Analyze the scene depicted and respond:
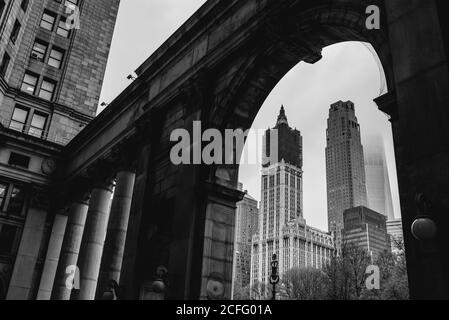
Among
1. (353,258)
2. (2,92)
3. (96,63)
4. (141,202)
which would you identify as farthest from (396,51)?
(353,258)

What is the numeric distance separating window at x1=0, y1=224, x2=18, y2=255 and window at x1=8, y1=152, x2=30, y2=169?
4.37m

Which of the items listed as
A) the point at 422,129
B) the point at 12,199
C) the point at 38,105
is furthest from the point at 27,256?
the point at 422,129

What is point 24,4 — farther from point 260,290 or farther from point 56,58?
point 260,290

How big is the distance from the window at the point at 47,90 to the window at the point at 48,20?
536 centimetres

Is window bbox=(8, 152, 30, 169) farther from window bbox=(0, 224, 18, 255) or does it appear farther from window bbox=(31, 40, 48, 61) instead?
window bbox=(31, 40, 48, 61)

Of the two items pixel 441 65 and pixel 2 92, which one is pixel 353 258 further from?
pixel 441 65

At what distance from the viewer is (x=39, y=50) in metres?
37.8

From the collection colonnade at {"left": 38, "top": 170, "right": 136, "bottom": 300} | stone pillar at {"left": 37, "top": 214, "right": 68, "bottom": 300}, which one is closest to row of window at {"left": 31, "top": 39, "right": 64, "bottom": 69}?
stone pillar at {"left": 37, "top": 214, "right": 68, "bottom": 300}

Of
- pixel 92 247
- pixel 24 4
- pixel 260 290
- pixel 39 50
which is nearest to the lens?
pixel 92 247

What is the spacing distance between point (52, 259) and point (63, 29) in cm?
2155

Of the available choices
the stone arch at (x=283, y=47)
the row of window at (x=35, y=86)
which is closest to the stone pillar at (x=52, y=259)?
the row of window at (x=35, y=86)

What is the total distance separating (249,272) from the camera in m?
192

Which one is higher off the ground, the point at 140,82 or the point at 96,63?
the point at 96,63
